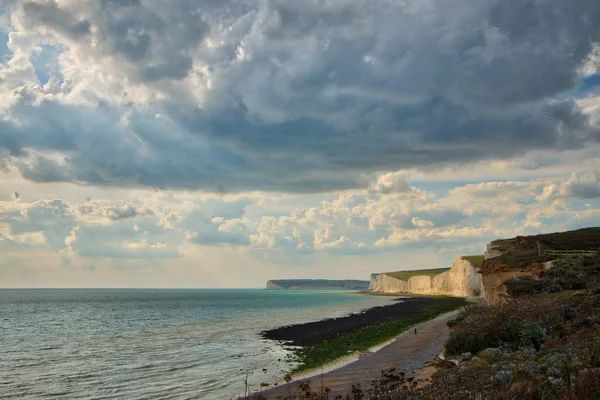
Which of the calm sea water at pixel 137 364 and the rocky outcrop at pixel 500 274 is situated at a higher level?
the rocky outcrop at pixel 500 274

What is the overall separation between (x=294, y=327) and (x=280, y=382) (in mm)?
32898

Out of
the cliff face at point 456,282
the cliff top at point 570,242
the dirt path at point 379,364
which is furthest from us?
the cliff face at point 456,282

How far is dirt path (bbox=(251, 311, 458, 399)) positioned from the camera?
22328 millimetres

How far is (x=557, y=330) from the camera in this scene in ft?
61.1

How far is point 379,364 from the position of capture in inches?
1094

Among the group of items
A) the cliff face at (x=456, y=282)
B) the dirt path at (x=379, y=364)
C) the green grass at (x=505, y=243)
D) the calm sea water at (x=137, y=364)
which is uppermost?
the green grass at (x=505, y=243)

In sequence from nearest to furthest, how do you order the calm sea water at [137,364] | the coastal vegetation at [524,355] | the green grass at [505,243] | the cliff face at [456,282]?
the coastal vegetation at [524,355], the calm sea water at [137,364], the green grass at [505,243], the cliff face at [456,282]

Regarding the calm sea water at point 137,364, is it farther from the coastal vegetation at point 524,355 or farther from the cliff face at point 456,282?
the cliff face at point 456,282

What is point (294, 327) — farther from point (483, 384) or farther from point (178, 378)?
point (483, 384)

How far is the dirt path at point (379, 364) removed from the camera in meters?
22.3

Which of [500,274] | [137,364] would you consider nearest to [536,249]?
[500,274]

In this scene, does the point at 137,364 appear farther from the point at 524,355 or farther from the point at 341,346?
the point at 524,355

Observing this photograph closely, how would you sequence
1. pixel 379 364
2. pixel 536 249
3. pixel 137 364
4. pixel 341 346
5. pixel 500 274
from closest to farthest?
pixel 379 364 < pixel 137 364 < pixel 341 346 < pixel 500 274 < pixel 536 249

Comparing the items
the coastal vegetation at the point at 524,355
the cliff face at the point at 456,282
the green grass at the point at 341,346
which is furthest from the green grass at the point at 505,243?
the coastal vegetation at the point at 524,355
